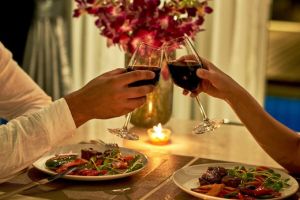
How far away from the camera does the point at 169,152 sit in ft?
6.14

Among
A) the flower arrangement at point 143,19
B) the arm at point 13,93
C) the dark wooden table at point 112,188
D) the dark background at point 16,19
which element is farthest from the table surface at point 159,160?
the dark background at point 16,19

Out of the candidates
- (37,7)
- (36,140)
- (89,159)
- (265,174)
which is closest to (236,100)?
(265,174)

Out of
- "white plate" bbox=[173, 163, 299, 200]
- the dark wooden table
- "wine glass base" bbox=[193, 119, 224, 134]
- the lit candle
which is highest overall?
"wine glass base" bbox=[193, 119, 224, 134]

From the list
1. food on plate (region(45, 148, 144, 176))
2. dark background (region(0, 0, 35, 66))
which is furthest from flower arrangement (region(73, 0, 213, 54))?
dark background (region(0, 0, 35, 66))

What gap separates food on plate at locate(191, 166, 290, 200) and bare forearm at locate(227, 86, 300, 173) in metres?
0.15

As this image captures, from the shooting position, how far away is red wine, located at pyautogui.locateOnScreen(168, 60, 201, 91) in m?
1.59

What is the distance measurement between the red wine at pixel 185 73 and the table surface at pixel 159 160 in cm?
23

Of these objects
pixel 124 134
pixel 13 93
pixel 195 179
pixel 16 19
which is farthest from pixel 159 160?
pixel 16 19

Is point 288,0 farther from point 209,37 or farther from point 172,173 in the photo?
point 172,173

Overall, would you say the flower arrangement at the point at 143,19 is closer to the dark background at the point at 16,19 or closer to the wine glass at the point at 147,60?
the wine glass at the point at 147,60

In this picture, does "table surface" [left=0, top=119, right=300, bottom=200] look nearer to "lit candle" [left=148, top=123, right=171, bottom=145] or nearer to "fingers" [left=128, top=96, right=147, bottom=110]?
"lit candle" [left=148, top=123, right=171, bottom=145]

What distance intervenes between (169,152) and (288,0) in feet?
7.12

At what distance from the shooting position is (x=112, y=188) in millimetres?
1434

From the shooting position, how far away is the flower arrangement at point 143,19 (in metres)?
1.92
